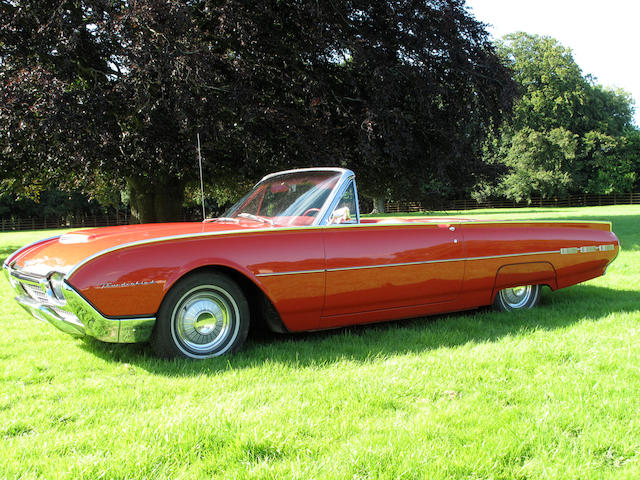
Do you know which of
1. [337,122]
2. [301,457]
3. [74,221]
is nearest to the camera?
[301,457]

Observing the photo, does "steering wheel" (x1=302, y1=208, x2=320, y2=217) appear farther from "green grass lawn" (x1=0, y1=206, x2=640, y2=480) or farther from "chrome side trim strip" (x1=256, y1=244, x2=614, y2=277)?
"green grass lawn" (x1=0, y1=206, x2=640, y2=480)

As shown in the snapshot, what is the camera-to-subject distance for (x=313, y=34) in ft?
37.1

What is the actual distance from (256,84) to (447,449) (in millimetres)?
10573

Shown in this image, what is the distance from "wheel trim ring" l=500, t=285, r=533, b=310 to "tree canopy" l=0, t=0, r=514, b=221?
257 inches

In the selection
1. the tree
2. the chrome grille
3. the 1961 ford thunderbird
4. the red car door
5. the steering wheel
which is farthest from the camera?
the tree

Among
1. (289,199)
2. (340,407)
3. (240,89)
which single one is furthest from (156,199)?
(340,407)

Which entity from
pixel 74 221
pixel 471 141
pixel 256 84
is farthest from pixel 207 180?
pixel 74 221

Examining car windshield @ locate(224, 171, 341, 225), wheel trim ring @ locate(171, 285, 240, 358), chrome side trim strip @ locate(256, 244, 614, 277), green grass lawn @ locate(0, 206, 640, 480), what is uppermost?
car windshield @ locate(224, 171, 341, 225)

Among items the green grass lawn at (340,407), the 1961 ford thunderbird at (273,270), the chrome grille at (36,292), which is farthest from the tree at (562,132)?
the chrome grille at (36,292)

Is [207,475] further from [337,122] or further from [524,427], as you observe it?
[337,122]

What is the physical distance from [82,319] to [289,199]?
6.21 ft

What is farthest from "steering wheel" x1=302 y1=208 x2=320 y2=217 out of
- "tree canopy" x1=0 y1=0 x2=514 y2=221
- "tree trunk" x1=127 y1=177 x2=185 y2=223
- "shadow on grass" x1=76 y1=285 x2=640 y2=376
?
"tree trunk" x1=127 y1=177 x2=185 y2=223

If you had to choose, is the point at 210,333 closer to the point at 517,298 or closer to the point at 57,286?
the point at 57,286

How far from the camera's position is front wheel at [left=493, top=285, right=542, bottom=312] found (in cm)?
507
